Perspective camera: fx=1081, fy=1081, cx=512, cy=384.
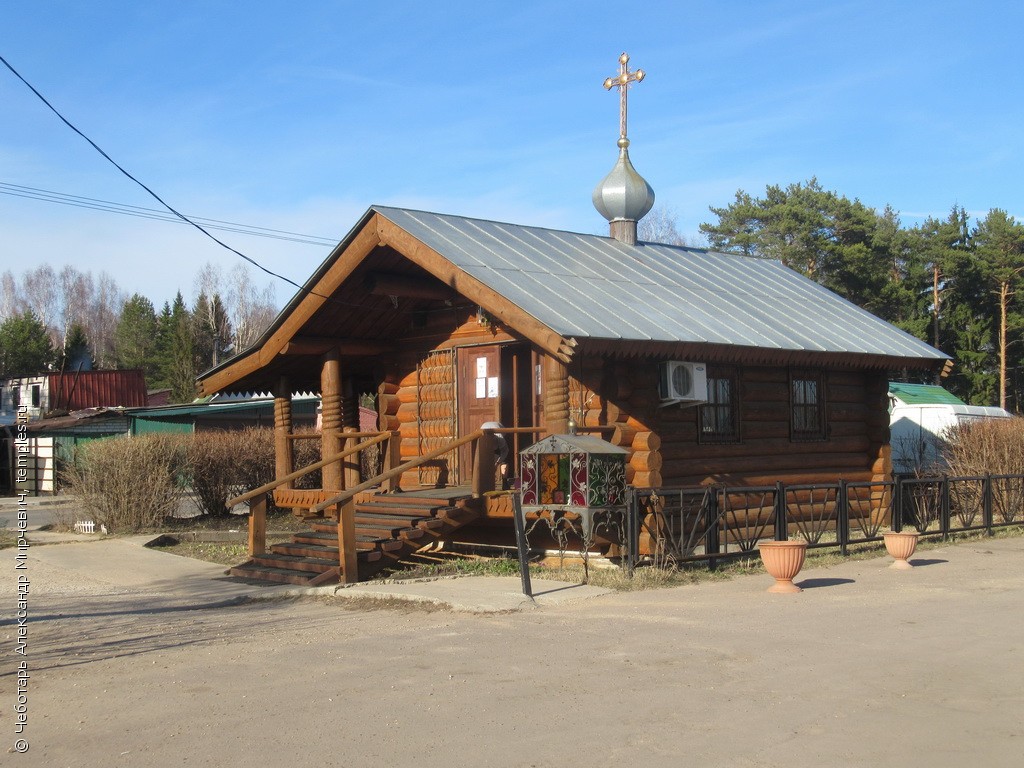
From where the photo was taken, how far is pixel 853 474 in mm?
17812

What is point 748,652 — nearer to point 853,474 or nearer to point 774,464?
point 774,464

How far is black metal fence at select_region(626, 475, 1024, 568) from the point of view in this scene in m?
13.2

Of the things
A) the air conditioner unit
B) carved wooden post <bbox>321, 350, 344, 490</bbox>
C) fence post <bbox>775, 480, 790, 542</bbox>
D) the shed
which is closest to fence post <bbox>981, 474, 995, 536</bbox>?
the shed

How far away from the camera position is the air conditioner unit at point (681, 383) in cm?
1374

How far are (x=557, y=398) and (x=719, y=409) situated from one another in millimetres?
3386

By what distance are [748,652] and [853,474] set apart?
998cm

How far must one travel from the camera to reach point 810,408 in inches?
675

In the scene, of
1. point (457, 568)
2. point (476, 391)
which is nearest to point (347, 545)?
point (457, 568)

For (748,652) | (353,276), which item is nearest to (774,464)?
(353,276)

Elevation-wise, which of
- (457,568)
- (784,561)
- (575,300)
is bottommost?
(457,568)

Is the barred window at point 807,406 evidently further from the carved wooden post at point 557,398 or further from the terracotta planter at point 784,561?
the terracotta planter at point 784,561

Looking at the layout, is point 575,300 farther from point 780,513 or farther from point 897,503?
point 897,503

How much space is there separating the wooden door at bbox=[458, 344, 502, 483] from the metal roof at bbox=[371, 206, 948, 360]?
1.50 metres

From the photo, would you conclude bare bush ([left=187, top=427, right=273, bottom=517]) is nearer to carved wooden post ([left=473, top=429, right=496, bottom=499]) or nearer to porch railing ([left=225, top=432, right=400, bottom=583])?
porch railing ([left=225, top=432, right=400, bottom=583])
